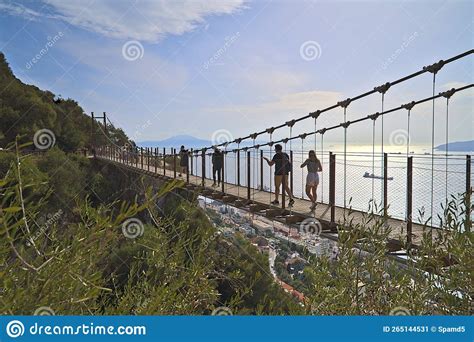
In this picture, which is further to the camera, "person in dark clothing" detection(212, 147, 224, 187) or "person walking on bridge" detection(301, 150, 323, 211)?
"person in dark clothing" detection(212, 147, 224, 187)

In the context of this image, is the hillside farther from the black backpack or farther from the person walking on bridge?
the person walking on bridge

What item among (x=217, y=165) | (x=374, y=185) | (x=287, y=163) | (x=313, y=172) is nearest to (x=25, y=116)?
(x=217, y=165)

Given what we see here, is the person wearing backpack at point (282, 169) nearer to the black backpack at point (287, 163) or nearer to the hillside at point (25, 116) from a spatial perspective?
the black backpack at point (287, 163)

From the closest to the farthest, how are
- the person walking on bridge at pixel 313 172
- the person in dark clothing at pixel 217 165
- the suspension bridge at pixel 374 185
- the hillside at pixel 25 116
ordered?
the suspension bridge at pixel 374 185 < the person walking on bridge at pixel 313 172 < the person in dark clothing at pixel 217 165 < the hillside at pixel 25 116

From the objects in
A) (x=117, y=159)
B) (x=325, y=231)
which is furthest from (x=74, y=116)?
(x=325, y=231)

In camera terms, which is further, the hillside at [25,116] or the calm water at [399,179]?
the hillside at [25,116]

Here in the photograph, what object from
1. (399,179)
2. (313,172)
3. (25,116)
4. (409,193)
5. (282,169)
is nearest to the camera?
(409,193)

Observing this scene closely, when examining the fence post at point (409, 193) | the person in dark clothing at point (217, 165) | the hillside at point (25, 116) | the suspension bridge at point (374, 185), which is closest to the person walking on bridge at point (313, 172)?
the suspension bridge at point (374, 185)

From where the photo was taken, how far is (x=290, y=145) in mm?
9305

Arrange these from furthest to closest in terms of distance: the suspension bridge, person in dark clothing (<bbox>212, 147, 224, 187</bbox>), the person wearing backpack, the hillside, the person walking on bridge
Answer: the hillside, person in dark clothing (<bbox>212, 147, 224, 187</bbox>), the person wearing backpack, the person walking on bridge, the suspension bridge

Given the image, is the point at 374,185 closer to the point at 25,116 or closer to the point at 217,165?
the point at 217,165

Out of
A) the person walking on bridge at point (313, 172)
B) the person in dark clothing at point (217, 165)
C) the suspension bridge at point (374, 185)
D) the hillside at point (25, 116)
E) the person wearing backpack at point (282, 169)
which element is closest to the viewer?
the suspension bridge at point (374, 185)

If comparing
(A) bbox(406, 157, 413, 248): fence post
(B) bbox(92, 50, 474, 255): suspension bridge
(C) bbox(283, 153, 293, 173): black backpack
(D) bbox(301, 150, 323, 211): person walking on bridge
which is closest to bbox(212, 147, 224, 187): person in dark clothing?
(B) bbox(92, 50, 474, 255): suspension bridge

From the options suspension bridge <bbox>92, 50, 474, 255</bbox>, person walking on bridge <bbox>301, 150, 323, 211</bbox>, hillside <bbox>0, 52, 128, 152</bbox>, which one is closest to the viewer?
suspension bridge <bbox>92, 50, 474, 255</bbox>
